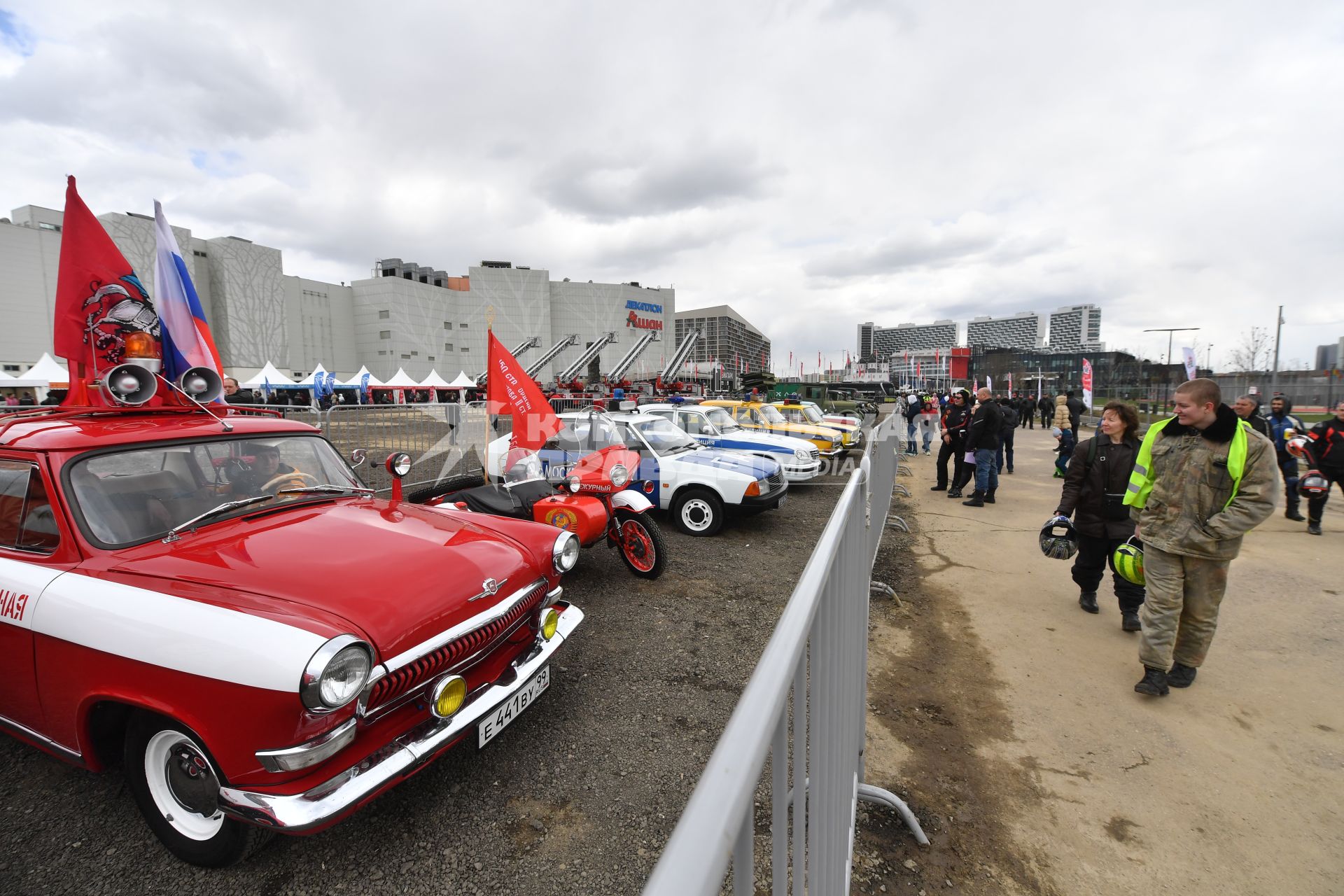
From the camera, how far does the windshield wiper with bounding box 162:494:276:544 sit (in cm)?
256

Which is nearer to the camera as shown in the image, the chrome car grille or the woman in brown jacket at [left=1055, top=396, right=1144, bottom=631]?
the chrome car grille

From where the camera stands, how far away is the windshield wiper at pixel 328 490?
3.20 meters

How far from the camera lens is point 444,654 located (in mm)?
2408

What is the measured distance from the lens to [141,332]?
4438mm

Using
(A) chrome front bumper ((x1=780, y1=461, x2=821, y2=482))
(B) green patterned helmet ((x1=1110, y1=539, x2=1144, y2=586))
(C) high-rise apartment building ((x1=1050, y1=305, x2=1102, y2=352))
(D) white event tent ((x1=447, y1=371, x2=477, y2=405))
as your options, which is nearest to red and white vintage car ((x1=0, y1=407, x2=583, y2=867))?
(B) green patterned helmet ((x1=1110, y1=539, x2=1144, y2=586))

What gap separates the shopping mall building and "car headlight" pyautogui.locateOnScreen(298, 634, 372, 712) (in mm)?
49881

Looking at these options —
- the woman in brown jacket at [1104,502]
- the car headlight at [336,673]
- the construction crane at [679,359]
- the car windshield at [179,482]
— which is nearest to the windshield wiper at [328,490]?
the car windshield at [179,482]

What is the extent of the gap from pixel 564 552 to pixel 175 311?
4.43m

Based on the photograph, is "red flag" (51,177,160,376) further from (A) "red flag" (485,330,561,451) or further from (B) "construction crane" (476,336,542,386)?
(B) "construction crane" (476,336,542,386)

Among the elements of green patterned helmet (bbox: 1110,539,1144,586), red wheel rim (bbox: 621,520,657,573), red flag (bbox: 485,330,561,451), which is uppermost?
red flag (bbox: 485,330,561,451)

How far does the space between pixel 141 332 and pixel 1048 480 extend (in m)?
13.8

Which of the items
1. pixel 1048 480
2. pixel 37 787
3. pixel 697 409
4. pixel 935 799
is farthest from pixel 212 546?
pixel 1048 480

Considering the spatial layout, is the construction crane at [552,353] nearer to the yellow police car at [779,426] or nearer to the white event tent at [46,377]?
the white event tent at [46,377]

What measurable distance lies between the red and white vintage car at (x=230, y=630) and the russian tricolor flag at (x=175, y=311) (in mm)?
2034
